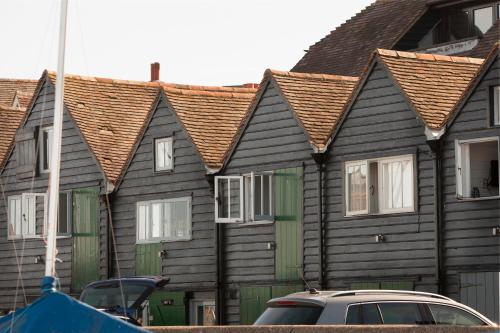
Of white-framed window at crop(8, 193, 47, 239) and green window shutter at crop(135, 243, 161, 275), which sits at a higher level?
white-framed window at crop(8, 193, 47, 239)

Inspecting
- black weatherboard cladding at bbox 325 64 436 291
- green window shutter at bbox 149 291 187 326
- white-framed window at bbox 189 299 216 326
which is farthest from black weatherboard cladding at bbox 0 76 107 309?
black weatherboard cladding at bbox 325 64 436 291

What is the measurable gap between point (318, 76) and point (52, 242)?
70.7ft

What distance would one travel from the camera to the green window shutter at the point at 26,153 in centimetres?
5288

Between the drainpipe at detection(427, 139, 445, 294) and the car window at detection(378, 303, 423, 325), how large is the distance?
12.8m

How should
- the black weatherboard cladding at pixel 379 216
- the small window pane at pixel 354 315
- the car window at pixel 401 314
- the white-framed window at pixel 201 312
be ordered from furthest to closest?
the white-framed window at pixel 201 312 → the black weatherboard cladding at pixel 379 216 → the car window at pixel 401 314 → the small window pane at pixel 354 315

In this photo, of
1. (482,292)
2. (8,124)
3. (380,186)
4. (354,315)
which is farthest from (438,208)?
(8,124)

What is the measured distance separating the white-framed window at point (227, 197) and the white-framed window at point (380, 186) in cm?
426

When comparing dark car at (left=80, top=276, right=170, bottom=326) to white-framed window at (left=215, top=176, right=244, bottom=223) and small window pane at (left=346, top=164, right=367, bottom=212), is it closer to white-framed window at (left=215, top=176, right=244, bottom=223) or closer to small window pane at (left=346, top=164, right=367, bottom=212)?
white-framed window at (left=215, top=176, right=244, bottom=223)

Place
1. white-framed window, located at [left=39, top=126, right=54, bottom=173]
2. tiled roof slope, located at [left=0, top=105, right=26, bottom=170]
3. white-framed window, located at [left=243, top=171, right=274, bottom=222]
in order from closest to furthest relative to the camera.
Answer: white-framed window, located at [left=243, top=171, right=274, bottom=222], white-framed window, located at [left=39, top=126, right=54, bottom=173], tiled roof slope, located at [left=0, top=105, right=26, bottom=170]

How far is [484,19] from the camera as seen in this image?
178 feet

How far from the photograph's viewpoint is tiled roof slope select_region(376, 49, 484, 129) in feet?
129

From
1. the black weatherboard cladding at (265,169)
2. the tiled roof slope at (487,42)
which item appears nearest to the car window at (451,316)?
the black weatherboard cladding at (265,169)

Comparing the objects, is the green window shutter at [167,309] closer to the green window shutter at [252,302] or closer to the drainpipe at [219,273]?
the drainpipe at [219,273]

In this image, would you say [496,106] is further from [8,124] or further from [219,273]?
[8,124]
